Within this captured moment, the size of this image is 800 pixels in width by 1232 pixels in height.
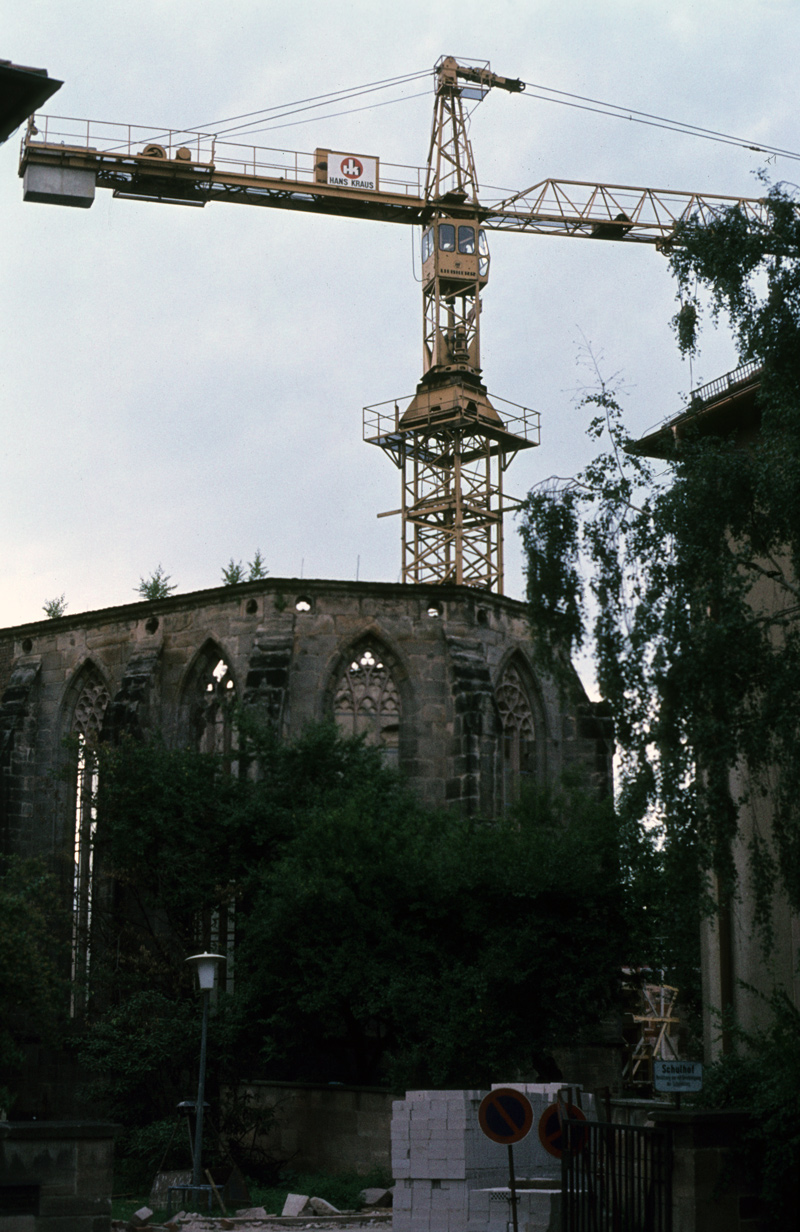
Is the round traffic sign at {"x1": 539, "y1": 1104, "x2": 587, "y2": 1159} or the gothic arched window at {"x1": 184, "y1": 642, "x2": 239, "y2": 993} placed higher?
the gothic arched window at {"x1": 184, "y1": 642, "x2": 239, "y2": 993}

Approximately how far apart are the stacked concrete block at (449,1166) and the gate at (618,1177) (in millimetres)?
2741

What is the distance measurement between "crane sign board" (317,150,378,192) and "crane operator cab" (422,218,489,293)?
2.90 meters

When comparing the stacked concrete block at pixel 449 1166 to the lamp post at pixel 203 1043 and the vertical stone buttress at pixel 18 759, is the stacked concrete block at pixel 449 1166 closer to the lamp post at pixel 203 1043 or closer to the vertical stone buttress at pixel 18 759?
the lamp post at pixel 203 1043

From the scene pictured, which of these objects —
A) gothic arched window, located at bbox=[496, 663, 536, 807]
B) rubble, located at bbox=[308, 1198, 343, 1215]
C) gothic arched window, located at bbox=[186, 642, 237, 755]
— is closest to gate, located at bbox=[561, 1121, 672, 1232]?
rubble, located at bbox=[308, 1198, 343, 1215]

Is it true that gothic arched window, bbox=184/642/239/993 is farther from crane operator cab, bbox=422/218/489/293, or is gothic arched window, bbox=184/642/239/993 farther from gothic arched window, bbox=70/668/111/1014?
crane operator cab, bbox=422/218/489/293

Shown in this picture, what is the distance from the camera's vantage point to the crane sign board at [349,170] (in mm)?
55312

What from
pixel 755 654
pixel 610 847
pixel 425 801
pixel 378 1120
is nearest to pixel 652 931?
pixel 610 847

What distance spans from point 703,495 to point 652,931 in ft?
32.1

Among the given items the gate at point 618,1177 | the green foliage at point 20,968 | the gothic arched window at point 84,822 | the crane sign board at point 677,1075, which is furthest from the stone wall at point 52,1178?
the gothic arched window at point 84,822

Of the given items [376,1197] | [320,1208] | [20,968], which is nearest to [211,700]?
[20,968]

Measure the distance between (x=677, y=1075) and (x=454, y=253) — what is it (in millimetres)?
46196

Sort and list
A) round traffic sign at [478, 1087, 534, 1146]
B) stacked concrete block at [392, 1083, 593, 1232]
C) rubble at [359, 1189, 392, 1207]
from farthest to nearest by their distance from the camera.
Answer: rubble at [359, 1189, 392, 1207], stacked concrete block at [392, 1083, 593, 1232], round traffic sign at [478, 1087, 534, 1146]

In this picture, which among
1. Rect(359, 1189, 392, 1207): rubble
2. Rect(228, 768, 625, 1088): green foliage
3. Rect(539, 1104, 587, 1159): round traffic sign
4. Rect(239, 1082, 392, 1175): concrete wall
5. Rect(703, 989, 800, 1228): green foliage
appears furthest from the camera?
Rect(239, 1082, 392, 1175): concrete wall

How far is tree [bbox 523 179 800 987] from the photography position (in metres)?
17.2
